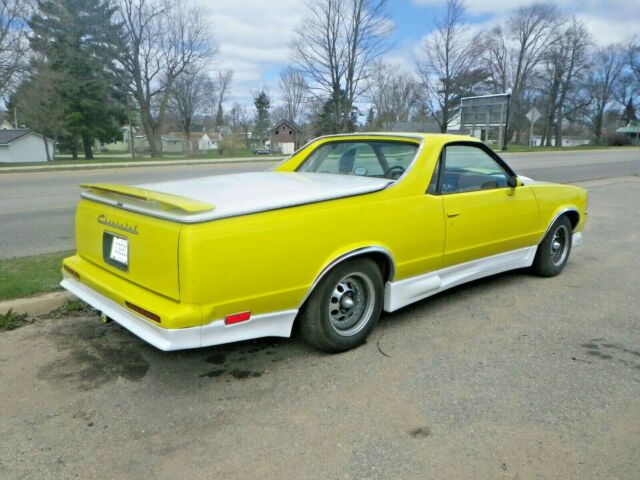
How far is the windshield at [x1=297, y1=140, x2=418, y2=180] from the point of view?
4.08 metres

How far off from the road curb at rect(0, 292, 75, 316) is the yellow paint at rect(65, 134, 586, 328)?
740 mm

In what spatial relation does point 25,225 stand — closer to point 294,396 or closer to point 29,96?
point 294,396

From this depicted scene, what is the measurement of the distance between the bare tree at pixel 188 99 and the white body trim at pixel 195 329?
50.5 m

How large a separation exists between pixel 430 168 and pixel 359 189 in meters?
0.79

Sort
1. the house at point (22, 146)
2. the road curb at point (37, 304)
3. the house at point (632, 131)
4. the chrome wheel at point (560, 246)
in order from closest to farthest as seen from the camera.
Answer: the road curb at point (37, 304) < the chrome wheel at point (560, 246) < the house at point (22, 146) < the house at point (632, 131)

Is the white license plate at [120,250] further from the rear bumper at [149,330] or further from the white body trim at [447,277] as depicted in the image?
the white body trim at [447,277]

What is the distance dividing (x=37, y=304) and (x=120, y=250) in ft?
4.85

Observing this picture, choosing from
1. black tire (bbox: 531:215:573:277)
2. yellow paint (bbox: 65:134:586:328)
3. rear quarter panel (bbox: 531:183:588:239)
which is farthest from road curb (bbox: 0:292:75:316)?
black tire (bbox: 531:215:573:277)

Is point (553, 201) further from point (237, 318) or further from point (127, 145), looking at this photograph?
point (127, 145)

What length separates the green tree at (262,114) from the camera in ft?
272

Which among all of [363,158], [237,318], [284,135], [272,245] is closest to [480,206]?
[363,158]

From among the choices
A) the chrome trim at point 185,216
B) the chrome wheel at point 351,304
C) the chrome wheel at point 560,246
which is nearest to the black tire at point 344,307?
the chrome wheel at point 351,304

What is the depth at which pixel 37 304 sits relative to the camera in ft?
13.5

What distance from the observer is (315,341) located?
11.1 feet
